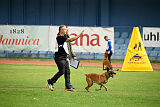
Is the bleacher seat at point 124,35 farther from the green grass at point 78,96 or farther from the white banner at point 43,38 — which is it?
the green grass at point 78,96

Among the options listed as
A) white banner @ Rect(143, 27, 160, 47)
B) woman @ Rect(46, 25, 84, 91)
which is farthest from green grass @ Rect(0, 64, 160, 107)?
white banner @ Rect(143, 27, 160, 47)

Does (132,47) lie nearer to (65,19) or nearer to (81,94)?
(81,94)

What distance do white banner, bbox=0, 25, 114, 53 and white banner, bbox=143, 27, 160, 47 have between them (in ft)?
7.97

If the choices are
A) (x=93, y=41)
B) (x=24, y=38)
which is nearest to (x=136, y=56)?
(x=93, y=41)

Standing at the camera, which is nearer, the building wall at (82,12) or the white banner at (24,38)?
the white banner at (24,38)

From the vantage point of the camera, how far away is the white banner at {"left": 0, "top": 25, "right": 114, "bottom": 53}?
2719cm

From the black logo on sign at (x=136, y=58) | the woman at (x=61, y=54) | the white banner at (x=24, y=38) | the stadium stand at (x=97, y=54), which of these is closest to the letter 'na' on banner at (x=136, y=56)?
the black logo on sign at (x=136, y=58)

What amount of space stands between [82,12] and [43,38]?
6.21 m

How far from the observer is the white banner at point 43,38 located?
27.2m

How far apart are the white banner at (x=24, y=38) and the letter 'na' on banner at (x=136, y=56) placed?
371 inches

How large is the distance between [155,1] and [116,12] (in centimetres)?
333

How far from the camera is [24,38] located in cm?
2808

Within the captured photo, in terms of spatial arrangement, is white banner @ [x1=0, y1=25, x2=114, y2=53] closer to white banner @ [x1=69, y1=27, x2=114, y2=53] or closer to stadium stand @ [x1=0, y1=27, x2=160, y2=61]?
white banner @ [x1=69, y1=27, x2=114, y2=53]

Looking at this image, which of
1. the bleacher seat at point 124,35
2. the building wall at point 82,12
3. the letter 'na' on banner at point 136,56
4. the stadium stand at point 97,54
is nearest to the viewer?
the letter 'na' on banner at point 136,56
